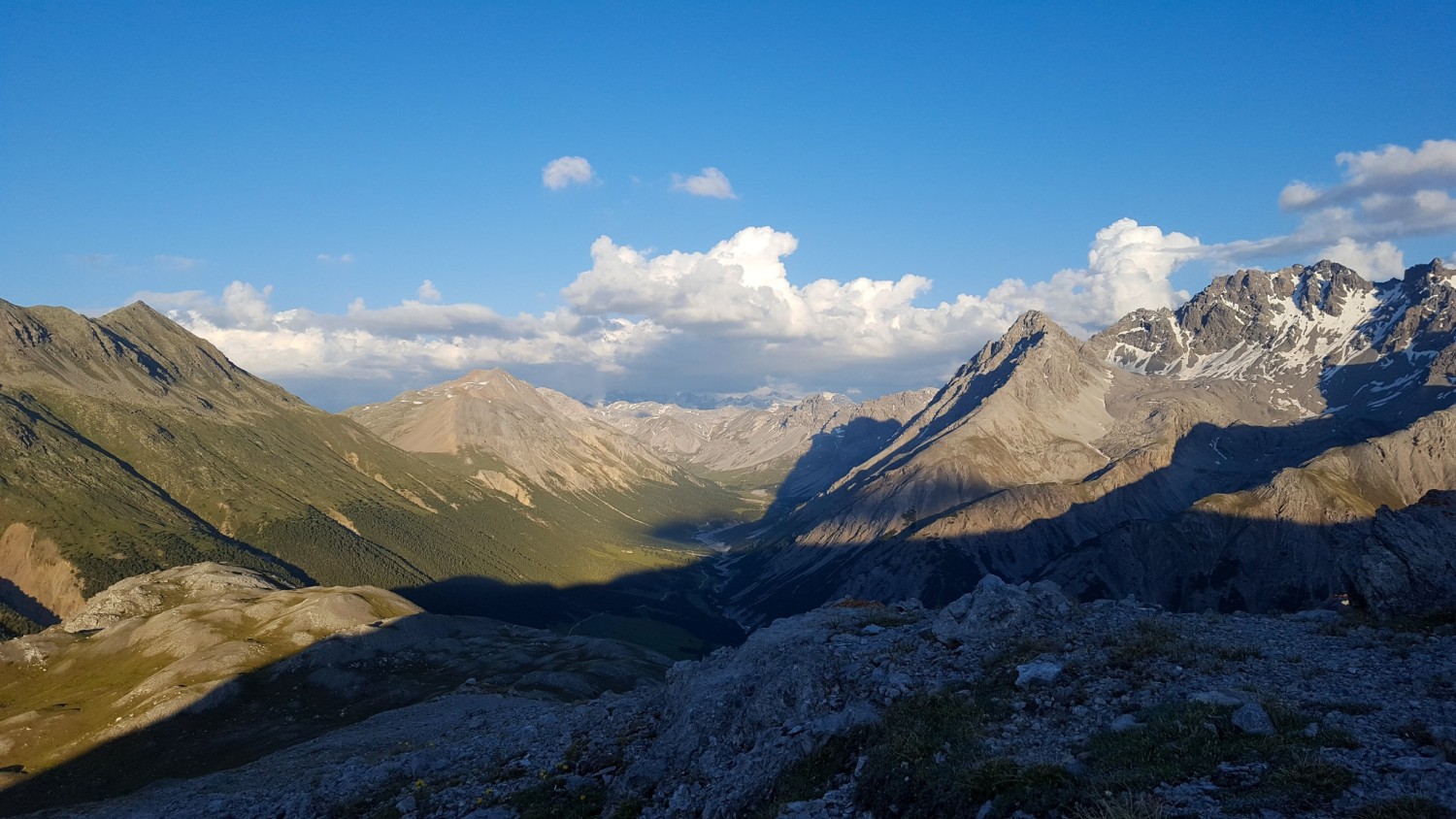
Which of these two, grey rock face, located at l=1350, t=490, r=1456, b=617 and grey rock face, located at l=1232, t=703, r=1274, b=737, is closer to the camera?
grey rock face, located at l=1232, t=703, r=1274, b=737

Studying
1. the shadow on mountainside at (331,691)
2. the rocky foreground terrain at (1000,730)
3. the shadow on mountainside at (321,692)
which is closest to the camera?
the rocky foreground terrain at (1000,730)

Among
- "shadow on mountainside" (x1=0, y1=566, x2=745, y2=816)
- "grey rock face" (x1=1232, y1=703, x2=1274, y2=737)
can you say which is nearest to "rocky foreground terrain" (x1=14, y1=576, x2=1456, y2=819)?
"grey rock face" (x1=1232, y1=703, x2=1274, y2=737)

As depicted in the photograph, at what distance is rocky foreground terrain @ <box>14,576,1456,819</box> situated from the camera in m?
17.6

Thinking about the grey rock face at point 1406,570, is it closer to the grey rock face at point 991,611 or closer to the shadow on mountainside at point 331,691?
the grey rock face at point 991,611

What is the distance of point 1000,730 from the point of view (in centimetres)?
2391

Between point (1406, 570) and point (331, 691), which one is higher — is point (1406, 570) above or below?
above

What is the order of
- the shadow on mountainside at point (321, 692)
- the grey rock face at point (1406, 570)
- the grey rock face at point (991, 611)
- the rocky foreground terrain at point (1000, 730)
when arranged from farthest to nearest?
1. the shadow on mountainside at point (321, 692)
2. the grey rock face at point (1406, 570)
3. the grey rock face at point (991, 611)
4. the rocky foreground terrain at point (1000, 730)

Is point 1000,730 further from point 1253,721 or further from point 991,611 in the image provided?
point 991,611

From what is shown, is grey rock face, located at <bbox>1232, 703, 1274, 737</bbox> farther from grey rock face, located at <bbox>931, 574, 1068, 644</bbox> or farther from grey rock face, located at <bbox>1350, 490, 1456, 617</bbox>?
grey rock face, located at <bbox>1350, 490, 1456, 617</bbox>

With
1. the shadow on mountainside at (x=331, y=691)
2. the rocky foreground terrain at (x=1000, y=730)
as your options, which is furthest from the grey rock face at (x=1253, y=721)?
the shadow on mountainside at (x=331, y=691)

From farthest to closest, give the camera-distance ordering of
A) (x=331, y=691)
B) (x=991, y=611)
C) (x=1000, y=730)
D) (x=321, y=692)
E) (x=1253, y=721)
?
1. (x=331, y=691)
2. (x=321, y=692)
3. (x=991, y=611)
4. (x=1000, y=730)
5. (x=1253, y=721)

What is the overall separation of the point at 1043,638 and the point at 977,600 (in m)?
4.37

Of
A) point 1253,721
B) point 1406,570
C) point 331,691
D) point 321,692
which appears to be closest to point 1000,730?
point 1253,721

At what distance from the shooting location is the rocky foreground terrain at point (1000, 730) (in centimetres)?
1762
